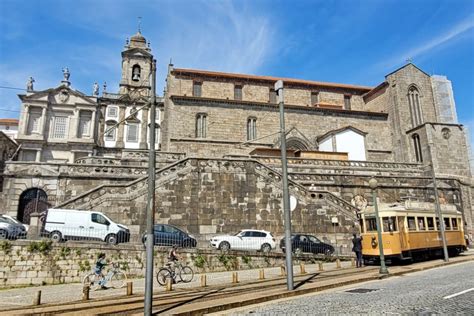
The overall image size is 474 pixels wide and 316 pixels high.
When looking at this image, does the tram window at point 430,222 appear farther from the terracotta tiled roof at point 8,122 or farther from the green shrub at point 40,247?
the terracotta tiled roof at point 8,122

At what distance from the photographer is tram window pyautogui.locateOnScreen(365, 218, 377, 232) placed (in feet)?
53.7

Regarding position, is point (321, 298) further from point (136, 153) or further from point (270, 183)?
point (136, 153)

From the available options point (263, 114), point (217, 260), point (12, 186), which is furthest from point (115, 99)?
point (217, 260)

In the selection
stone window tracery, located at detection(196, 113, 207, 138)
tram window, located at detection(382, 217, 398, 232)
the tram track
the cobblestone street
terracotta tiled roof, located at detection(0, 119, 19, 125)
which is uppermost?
terracotta tiled roof, located at detection(0, 119, 19, 125)

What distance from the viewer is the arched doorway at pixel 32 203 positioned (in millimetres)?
22172

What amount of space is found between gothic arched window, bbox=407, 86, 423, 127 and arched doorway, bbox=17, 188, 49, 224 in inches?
1401

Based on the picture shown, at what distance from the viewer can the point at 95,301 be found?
911 cm

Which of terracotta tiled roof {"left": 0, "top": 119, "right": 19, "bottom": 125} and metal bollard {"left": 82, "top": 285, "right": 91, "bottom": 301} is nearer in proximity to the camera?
metal bollard {"left": 82, "top": 285, "right": 91, "bottom": 301}

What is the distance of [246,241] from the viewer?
17.8m

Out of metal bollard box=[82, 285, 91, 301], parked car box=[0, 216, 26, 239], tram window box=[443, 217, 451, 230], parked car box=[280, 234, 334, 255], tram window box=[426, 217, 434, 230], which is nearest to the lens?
metal bollard box=[82, 285, 91, 301]

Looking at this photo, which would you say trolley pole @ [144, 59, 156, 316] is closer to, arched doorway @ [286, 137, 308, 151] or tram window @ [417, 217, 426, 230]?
tram window @ [417, 217, 426, 230]

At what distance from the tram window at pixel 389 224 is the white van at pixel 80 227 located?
12.6 m

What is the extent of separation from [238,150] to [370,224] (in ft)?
61.3

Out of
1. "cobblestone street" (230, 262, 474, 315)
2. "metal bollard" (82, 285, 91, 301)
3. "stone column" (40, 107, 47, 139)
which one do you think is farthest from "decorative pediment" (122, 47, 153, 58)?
"cobblestone street" (230, 262, 474, 315)
